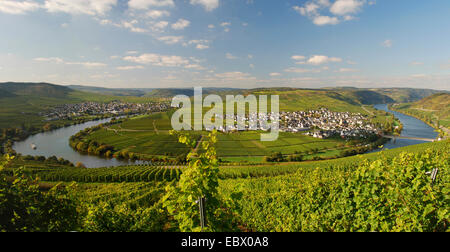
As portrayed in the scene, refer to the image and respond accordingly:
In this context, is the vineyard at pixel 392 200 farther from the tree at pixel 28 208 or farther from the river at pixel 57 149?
the river at pixel 57 149

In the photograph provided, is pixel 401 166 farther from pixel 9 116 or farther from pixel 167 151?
pixel 9 116

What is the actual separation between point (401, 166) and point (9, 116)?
527ft

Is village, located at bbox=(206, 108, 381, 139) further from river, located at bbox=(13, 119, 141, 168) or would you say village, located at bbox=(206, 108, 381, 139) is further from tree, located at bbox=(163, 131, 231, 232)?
tree, located at bbox=(163, 131, 231, 232)

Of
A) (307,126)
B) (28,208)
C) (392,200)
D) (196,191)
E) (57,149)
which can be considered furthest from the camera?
(307,126)

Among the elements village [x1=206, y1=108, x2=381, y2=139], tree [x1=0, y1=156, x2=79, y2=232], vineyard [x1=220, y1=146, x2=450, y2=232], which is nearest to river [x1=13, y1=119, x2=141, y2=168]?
village [x1=206, y1=108, x2=381, y2=139]

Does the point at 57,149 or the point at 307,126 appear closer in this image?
the point at 57,149

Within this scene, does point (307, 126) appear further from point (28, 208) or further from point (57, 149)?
point (57, 149)

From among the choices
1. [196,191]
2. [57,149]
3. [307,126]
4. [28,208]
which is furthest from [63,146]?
[307,126]

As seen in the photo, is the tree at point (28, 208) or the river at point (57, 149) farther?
the river at point (57, 149)

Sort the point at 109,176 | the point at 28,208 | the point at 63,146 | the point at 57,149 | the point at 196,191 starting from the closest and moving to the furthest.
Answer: the point at 196,191 < the point at 28,208 < the point at 109,176 < the point at 57,149 < the point at 63,146

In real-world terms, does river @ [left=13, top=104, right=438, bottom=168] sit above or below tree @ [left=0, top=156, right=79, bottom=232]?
below

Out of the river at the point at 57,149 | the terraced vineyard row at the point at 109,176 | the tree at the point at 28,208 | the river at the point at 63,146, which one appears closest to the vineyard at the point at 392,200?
the tree at the point at 28,208

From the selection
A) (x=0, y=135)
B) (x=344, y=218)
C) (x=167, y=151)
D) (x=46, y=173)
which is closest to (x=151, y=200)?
(x=344, y=218)

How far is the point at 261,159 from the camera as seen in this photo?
176ft
